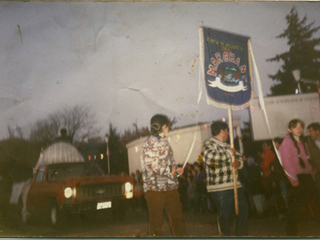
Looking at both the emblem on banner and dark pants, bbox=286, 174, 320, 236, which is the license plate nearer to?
the emblem on banner

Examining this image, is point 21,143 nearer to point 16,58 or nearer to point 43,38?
point 16,58

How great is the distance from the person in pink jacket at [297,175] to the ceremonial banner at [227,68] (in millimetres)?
750

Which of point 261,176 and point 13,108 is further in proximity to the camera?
point 13,108

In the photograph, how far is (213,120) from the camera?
3.24 m

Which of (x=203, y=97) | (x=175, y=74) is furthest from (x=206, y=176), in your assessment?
(x=175, y=74)

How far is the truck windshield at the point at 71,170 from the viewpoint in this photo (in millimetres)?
3271

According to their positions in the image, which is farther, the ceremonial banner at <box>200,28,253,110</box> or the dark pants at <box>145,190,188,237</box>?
the ceremonial banner at <box>200,28,253,110</box>

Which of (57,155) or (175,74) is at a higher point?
(175,74)

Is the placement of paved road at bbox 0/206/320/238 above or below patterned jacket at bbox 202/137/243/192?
below

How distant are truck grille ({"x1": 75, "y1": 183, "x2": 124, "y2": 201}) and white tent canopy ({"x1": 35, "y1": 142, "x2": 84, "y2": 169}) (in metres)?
0.40

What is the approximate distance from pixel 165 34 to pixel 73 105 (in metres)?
1.66

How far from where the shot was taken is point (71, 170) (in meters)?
3.29

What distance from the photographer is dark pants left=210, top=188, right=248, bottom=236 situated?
3146 mm

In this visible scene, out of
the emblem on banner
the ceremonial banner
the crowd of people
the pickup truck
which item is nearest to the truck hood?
the pickup truck
